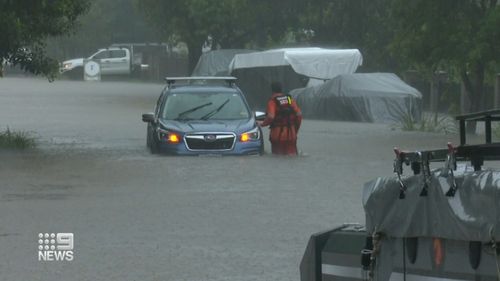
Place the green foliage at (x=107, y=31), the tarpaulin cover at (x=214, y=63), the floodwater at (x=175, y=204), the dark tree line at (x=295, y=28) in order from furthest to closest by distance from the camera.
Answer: the green foliage at (x=107, y=31)
the tarpaulin cover at (x=214, y=63)
the dark tree line at (x=295, y=28)
the floodwater at (x=175, y=204)

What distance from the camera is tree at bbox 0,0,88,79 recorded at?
2220 cm

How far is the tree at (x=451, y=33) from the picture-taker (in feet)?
90.6

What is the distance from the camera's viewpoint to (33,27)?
2350 cm

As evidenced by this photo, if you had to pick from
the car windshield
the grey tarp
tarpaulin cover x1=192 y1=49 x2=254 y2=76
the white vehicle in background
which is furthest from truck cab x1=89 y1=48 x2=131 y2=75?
the car windshield

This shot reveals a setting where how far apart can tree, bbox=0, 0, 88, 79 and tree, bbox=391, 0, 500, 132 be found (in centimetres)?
854

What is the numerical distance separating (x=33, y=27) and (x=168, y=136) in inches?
138

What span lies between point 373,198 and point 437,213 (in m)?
0.36

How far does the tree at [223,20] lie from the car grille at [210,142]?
30.1 m

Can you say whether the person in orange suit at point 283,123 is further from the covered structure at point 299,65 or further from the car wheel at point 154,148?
the covered structure at point 299,65

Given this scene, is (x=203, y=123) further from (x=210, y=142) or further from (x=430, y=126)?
(x=430, y=126)

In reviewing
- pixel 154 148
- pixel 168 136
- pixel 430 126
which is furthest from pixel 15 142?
pixel 430 126

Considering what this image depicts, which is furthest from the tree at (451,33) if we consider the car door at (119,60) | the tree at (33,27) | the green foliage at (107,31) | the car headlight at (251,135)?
the green foliage at (107,31)

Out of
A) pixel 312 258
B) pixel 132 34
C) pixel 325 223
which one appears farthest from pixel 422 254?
pixel 132 34

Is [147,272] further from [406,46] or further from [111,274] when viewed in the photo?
[406,46]
